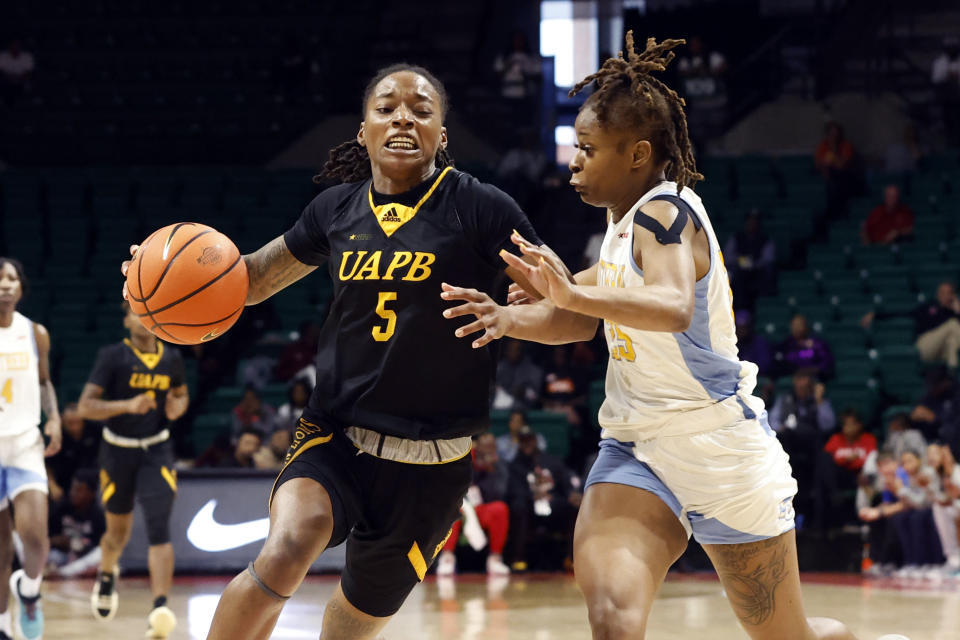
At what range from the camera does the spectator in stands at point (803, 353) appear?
12.1 metres

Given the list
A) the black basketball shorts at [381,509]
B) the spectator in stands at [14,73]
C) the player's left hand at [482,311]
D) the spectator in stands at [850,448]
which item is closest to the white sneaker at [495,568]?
the spectator in stands at [850,448]

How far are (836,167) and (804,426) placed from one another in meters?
5.22

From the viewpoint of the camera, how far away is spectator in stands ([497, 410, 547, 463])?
35.8ft

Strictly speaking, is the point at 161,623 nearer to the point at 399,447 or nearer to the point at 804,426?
the point at 399,447

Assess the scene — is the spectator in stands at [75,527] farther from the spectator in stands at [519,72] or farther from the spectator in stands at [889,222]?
the spectator in stands at [889,222]

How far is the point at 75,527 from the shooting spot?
10609 millimetres

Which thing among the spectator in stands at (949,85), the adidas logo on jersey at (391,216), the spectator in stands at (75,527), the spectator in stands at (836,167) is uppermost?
the spectator in stands at (949,85)

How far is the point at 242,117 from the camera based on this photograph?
17.0m

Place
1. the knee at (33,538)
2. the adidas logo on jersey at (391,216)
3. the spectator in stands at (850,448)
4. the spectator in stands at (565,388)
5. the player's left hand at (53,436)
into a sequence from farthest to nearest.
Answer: the spectator in stands at (565,388) < the spectator in stands at (850,448) < the player's left hand at (53,436) < the knee at (33,538) < the adidas logo on jersey at (391,216)

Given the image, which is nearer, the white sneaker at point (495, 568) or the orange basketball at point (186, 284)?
the orange basketball at point (186, 284)

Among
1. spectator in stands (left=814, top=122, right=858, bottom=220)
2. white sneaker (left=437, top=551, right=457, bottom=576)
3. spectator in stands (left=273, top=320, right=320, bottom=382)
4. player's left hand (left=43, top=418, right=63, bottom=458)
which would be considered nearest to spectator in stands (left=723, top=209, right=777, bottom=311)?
spectator in stands (left=814, top=122, right=858, bottom=220)

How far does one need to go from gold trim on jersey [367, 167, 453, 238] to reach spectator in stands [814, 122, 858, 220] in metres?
11.8

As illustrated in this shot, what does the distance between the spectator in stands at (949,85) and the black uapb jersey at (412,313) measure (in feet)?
41.4

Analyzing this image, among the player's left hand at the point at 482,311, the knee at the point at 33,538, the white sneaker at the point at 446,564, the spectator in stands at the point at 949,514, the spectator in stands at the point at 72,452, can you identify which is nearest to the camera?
the player's left hand at the point at 482,311
